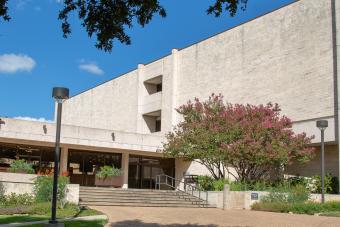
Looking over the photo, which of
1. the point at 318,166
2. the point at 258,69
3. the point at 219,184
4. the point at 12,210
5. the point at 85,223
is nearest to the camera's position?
the point at 85,223

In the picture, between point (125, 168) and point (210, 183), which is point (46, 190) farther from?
point (125, 168)

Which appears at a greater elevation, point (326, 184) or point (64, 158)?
point (64, 158)

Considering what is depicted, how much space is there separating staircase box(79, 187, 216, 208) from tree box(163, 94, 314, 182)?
7.54 feet

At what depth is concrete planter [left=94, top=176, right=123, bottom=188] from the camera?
101 ft

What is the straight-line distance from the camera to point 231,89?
34156 mm

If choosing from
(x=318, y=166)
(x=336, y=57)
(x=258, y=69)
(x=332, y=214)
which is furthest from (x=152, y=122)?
(x=332, y=214)

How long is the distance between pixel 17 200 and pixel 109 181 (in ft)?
34.8

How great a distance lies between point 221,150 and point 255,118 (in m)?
2.59

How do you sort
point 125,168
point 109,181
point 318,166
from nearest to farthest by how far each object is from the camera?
point 318,166 < point 109,181 < point 125,168

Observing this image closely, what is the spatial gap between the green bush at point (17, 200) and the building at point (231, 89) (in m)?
7.41

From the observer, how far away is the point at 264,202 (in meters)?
23.7

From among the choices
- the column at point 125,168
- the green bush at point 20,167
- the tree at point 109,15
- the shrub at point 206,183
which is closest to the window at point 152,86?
the column at point 125,168

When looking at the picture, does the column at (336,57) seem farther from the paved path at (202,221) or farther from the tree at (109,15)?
the tree at (109,15)

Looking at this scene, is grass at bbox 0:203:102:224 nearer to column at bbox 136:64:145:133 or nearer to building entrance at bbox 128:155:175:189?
building entrance at bbox 128:155:175:189
